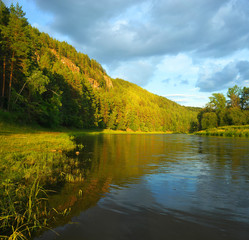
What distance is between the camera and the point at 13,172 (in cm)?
943

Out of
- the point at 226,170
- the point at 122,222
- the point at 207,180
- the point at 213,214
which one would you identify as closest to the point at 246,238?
the point at 213,214

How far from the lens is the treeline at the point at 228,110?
87688 mm

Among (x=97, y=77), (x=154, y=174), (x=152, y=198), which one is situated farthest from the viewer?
(x=97, y=77)

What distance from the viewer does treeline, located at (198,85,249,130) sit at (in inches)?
3452

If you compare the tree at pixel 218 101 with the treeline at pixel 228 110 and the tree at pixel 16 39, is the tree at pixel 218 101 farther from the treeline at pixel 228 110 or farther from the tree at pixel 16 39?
the tree at pixel 16 39

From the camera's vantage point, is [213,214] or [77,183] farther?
[77,183]

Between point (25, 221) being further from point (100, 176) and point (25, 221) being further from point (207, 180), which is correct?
point (207, 180)

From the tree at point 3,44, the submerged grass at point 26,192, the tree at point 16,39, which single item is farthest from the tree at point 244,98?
the submerged grass at point 26,192

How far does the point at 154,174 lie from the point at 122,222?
649cm

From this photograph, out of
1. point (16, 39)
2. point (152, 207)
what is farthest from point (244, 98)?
point (152, 207)

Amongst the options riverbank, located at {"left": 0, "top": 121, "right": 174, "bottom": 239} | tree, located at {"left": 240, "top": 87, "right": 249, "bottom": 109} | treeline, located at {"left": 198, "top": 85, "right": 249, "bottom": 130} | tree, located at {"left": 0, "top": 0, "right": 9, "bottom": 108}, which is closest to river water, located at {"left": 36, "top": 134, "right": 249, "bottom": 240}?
riverbank, located at {"left": 0, "top": 121, "right": 174, "bottom": 239}

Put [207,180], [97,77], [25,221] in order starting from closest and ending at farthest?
[25,221]
[207,180]
[97,77]

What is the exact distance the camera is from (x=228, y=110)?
95.7 meters

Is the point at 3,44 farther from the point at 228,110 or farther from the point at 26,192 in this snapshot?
the point at 228,110
